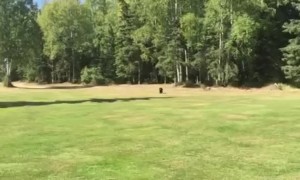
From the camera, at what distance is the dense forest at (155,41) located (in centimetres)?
5622

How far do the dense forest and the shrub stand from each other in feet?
0.48

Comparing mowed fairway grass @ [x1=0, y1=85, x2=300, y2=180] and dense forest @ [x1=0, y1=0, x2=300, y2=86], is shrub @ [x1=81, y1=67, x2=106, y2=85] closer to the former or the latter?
dense forest @ [x1=0, y1=0, x2=300, y2=86]

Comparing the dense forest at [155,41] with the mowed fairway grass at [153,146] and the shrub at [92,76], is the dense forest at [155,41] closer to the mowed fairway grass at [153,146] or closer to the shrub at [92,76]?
the shrub at [92,76]

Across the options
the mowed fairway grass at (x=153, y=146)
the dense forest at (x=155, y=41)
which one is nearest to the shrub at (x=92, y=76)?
the dense forest at (x=155, y=41)

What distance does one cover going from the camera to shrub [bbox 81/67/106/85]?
75375 millimetres

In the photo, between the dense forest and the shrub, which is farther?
the shrub

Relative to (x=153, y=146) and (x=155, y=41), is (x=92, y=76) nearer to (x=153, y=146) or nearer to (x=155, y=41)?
(x=155, y=41)

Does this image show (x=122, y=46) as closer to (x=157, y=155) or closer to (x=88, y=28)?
(x=88, y=28)

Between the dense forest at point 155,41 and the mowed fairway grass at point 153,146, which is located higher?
the dense forest at point 155,41

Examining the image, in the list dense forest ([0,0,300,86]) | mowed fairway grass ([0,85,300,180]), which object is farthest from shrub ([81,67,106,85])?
mowed fairway grass ([0,85,300,180])

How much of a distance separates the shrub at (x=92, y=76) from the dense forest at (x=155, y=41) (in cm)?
15

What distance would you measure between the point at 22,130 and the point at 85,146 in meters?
5.26

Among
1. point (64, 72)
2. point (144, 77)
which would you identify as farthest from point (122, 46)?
point (64, 72)

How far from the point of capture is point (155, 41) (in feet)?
213
